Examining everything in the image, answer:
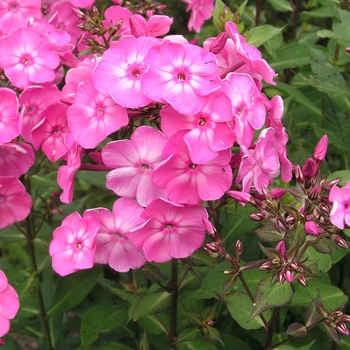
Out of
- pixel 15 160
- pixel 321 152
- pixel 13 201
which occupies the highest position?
pixel 321 152

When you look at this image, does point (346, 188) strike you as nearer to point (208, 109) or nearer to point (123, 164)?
point (208, 109)

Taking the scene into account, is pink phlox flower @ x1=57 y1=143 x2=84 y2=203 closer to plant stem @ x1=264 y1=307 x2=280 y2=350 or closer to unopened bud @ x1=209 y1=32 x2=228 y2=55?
unopened bud @ x1=209 y1=32 x2=228 y2=55

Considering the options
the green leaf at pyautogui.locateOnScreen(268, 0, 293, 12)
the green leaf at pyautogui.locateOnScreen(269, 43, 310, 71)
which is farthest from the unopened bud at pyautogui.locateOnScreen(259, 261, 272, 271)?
the green leaf at pyautogui.locateOnScreen(268, 0, 293, 12)

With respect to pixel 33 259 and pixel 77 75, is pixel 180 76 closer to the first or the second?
pixel 77 75

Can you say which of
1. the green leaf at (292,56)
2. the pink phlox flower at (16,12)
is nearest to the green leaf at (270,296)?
the pink phlox flower at (16,12)

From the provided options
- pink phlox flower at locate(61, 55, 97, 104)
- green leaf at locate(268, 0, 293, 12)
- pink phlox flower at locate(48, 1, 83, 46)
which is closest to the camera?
pink phlox flower at locate(61, 55, 97, 104)

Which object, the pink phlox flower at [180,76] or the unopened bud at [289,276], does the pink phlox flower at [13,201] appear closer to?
the pink phlox flower at [180,76]

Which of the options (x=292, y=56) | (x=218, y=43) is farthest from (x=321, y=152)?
(x=292, y=56)
